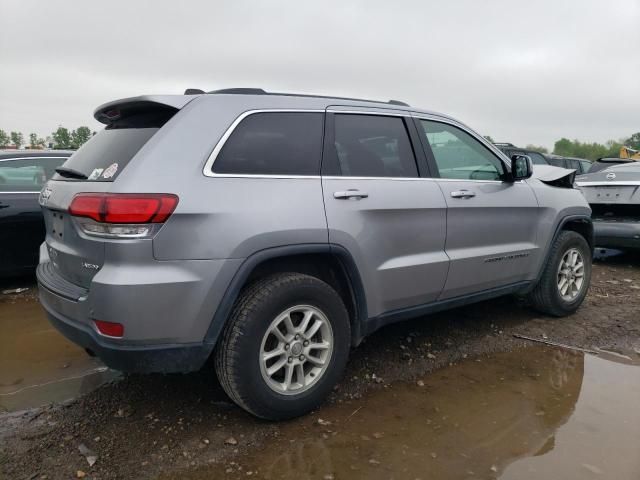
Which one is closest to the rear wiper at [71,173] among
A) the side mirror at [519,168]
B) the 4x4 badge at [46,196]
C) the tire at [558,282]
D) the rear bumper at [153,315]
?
the 4x4 badge at [46,196]

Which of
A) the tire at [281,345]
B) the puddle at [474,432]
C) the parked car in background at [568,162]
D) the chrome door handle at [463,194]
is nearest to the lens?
the puddle at [474,432]

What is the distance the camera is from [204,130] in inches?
104

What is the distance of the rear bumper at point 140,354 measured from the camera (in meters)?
2.41

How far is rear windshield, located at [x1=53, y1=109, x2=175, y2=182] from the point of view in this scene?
261cm

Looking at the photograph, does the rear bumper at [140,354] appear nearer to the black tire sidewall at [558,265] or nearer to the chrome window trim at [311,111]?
the chrome window trim at [311,111]

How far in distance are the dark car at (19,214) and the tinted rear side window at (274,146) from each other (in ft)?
11.6

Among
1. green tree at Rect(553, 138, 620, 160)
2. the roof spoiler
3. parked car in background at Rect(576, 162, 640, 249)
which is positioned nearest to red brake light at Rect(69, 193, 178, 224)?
the roof spoiler

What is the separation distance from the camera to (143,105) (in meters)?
2.79

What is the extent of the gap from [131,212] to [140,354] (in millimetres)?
670

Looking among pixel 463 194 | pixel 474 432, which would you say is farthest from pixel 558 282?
pixel 474 432

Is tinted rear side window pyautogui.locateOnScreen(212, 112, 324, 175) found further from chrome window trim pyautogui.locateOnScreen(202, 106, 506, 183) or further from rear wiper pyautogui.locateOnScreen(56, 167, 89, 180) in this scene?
rear wiper pyautogui.locateOnScreen(56, 167, 89, 180)

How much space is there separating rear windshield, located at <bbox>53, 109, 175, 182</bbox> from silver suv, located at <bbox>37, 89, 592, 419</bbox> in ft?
0.04

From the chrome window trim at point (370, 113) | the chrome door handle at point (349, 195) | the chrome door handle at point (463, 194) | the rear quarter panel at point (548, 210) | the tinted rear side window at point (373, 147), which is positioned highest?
the chrome window trim at point (370, 113)

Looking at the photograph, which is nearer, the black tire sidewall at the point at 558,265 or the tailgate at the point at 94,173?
the tailgate at the point at 94,173
